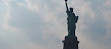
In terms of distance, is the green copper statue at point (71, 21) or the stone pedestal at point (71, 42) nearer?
the stone pedestal at point (71, 42)

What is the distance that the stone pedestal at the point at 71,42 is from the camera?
132 ft

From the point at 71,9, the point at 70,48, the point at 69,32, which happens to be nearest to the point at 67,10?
the point at 71,9

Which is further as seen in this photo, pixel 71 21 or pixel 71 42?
pixel 71 21

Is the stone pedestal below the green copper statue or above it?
below

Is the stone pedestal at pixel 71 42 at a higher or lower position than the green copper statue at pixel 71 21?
lower

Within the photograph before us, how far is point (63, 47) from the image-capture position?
4094cm

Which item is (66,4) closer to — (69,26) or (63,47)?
(69,26)

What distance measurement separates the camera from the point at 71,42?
4050 cm

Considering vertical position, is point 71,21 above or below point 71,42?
above

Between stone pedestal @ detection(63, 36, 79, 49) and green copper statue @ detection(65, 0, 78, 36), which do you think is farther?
green copper statue @ detection(65, 0, 78, 36)

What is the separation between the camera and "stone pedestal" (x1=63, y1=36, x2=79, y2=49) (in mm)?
40341

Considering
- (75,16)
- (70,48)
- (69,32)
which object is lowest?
(70,48)

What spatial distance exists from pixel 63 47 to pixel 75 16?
5412 mm

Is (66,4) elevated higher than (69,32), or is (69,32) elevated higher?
(66,4)
